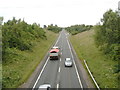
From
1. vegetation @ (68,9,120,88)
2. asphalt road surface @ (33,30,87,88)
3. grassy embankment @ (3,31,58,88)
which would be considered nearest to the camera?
asphalt road surface @ (33,30,87,88)

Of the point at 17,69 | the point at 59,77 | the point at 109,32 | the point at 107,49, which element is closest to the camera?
the point at 59,77

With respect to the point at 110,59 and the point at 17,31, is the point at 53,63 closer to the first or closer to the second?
the point at 110,59

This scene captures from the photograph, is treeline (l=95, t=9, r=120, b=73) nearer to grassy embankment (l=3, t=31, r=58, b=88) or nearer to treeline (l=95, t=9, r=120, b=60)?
treeline (l=95, t=9, r=120, b=60)

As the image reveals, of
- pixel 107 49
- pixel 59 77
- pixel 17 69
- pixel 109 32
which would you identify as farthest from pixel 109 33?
pixel 17 69

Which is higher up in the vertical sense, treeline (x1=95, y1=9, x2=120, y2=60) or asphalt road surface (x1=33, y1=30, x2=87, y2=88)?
treeline (x1=95, y1=9, x2=120, y2=60)

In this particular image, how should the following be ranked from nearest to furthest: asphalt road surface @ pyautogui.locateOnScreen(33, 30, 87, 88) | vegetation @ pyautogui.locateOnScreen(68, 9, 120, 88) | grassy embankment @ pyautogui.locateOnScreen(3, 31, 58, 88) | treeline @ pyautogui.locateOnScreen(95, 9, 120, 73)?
asphalt road surface @ pyautogui.locateOnScreen(33, 30, 87, 88)
grassy embankment @ pyautogui.locateOnScreen(3, 31, 58, 88)
vegetation @ pyautogui.locateOnScreen(68, 9, 120, 88)
treeline @ pyautogui.locateOnScreen(95, 9, 120, 73)

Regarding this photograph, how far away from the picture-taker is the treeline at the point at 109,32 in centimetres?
3913

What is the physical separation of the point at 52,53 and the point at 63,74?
1107 centimetres

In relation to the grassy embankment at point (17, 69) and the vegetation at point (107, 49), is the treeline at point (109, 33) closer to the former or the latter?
the vegetation at point (107, 49)

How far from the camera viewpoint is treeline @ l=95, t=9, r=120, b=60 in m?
39.1

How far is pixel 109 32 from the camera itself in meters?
39.3

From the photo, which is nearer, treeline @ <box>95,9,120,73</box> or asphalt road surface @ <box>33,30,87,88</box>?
asphalt road surface @ <box>33,30,87,88</box>

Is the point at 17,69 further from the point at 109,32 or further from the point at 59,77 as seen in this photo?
the point at 109,32

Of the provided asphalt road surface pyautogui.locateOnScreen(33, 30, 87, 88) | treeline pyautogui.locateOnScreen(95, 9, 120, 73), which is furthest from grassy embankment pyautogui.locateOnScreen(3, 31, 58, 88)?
treeline pyautogui.locateOnScreen(95, 9, 120, 73)
